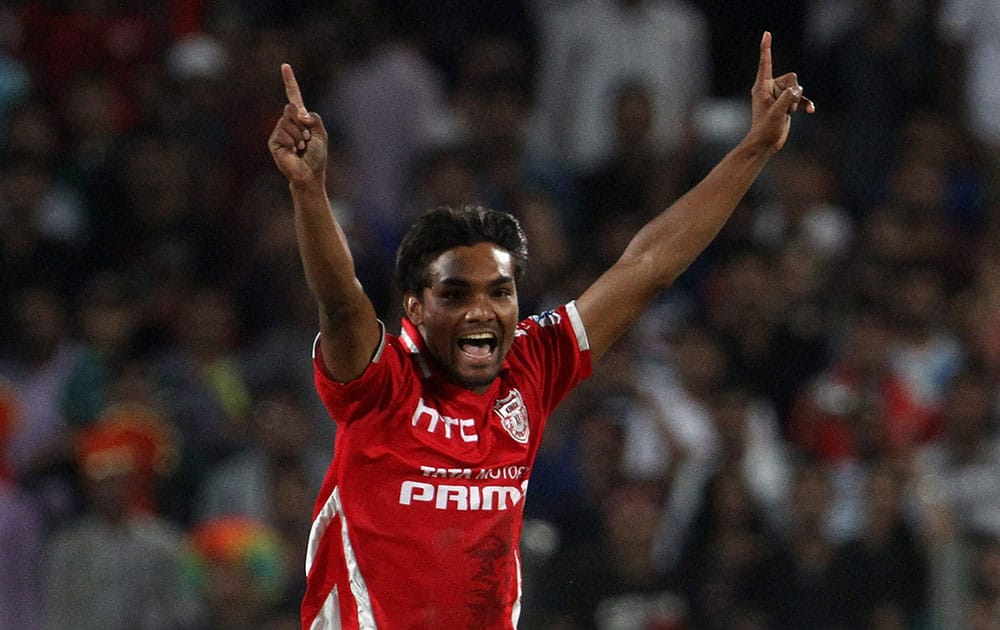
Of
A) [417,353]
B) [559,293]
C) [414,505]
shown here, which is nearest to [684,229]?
[417,353]

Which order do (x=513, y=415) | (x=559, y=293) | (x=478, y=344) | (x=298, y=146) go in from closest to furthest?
(x=298, y=146) < (x=478, y=344) < (x=513, y=415) < (x=559, y=293)

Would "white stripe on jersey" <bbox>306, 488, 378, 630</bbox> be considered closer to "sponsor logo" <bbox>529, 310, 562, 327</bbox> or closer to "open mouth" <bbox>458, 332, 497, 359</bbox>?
"open mouth" <bbox>458, 332, 497, 359</bbox>

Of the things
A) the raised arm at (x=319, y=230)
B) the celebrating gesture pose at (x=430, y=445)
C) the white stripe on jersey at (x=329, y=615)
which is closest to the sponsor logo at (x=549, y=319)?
the celebrating gesture pose at (x=430, y=445)

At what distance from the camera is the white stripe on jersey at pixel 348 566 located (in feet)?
13.6

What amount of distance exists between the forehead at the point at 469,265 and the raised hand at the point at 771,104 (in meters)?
0.85

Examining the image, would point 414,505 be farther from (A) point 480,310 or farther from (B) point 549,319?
(B) point 549,319

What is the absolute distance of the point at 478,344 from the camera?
425 cm

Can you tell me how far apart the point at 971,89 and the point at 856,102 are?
64cm

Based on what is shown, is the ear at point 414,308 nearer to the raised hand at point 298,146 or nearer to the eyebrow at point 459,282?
the eyebrow at point 459,282

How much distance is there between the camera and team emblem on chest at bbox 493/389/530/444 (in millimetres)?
4344

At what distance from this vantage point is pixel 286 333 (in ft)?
27.7

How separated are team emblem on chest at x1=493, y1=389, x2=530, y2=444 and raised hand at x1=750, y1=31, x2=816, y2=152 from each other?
947 millimetres

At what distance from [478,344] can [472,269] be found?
178 millimetres

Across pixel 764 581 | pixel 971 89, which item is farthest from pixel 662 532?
pixel 971 89
